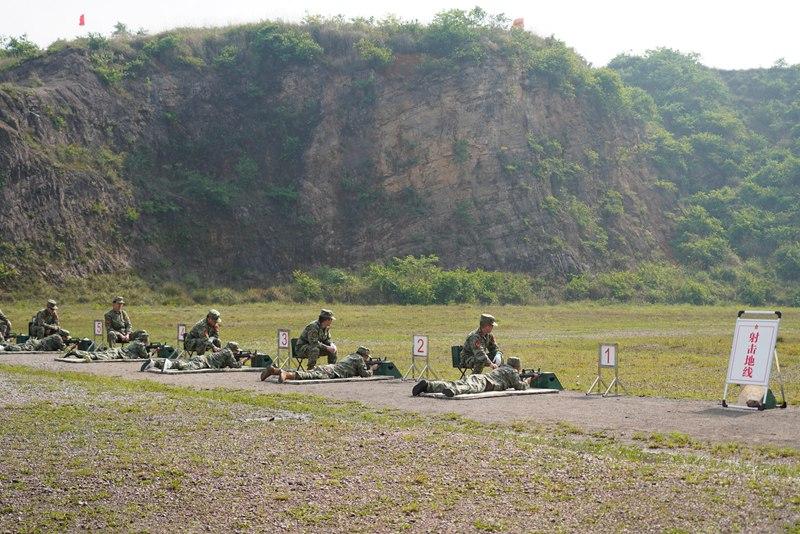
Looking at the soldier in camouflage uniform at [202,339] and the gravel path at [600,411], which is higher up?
the soldier in camouflage uniform at [202,339]

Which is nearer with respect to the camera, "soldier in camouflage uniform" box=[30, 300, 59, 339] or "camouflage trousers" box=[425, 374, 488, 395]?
"camouflage trousers" box=[425, 374, 488, 395]

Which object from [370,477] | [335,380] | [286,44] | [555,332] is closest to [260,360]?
[335,380]

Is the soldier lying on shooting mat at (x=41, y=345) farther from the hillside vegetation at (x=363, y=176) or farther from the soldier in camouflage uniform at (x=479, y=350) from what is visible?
the hillside vegetation at (x=363, y=176)

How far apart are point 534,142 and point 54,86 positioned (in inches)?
1235

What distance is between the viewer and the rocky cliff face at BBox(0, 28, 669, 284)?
62.8 meters

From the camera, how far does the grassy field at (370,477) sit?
28.7ft

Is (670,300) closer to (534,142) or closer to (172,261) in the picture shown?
(534,142)

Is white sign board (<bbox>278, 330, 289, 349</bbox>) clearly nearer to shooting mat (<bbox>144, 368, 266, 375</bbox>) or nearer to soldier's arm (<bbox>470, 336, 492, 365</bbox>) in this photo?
shooting mat (<bbox>144, 368, 266, 375</bbox>)

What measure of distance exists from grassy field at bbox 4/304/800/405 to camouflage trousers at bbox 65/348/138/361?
186 inches

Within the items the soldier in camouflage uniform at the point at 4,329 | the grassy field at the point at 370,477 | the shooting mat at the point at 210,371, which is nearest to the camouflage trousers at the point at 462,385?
the grassy field at the point at 370,477

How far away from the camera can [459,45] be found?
241 feet

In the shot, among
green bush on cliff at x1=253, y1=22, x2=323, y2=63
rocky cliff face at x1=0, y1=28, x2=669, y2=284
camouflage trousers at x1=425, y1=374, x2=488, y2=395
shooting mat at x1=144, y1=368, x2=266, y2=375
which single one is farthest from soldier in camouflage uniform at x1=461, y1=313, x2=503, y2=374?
green bush on cliff at x1=253, y1=22, x2=323, y2=63

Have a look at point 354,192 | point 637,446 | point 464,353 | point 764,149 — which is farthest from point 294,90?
point 637,446

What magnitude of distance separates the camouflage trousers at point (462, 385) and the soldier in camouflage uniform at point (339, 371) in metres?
3.68
